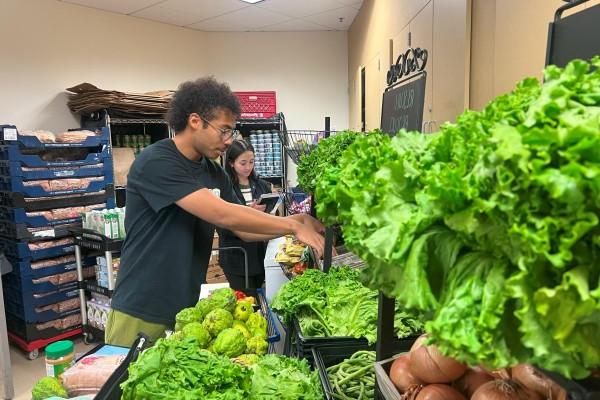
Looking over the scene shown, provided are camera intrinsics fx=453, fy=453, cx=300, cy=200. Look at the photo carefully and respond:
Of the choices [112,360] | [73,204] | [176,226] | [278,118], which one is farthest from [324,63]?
[112,360]

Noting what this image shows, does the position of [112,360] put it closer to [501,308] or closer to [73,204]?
[501,308]

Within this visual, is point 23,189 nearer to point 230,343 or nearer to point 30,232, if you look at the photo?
point 30,232

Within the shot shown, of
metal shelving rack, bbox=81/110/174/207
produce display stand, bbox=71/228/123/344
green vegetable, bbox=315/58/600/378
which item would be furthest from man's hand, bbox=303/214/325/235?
metal shelving rack, bbox=81/110/174/207

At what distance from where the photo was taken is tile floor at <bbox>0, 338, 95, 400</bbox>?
11.0 feet

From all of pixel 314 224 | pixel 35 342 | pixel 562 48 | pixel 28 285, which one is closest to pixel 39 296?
pixel 28 285

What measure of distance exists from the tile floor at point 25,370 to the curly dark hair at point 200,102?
2.50 m

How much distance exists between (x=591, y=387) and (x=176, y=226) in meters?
1.74

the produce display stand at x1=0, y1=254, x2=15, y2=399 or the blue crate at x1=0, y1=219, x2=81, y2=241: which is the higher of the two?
the blue crate at x1=0, y1=219, x2=81, y2=241

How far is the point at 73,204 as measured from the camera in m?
4.28

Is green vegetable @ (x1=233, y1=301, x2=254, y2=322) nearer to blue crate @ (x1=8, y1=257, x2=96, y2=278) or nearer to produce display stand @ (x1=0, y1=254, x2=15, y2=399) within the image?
produce display stand @ (x1=0, y1=254, x2=15, y2=399)

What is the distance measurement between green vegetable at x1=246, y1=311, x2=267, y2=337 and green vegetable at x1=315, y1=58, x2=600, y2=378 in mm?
1138

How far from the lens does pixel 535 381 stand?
0.73 m

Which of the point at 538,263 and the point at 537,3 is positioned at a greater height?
the point at 537,3

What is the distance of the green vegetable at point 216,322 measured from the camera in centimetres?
158
